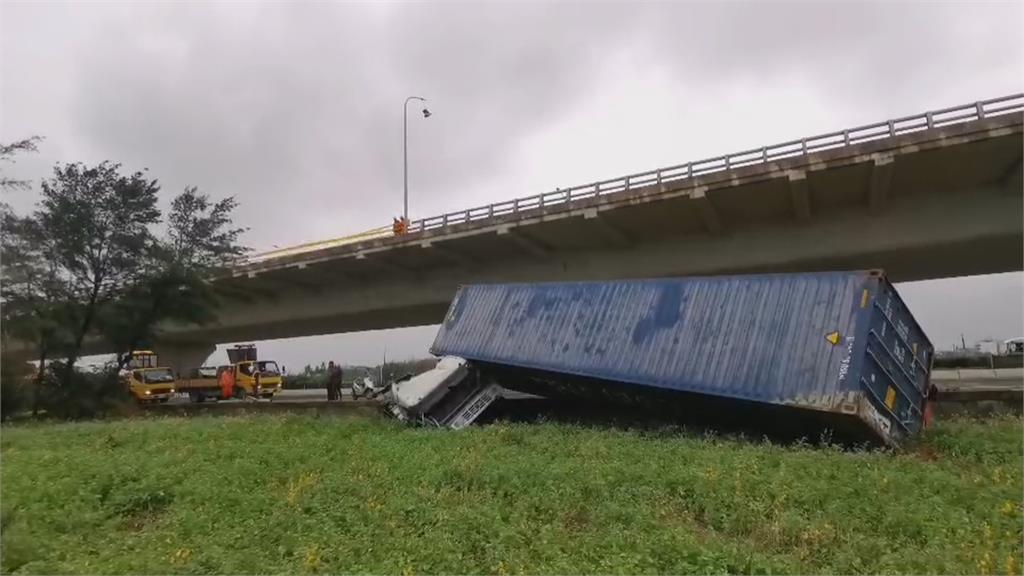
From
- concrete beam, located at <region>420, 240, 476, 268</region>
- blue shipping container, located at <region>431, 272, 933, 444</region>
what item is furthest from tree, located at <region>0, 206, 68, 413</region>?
blue shipping container, located at <region>431, 272, 933, 444</region>

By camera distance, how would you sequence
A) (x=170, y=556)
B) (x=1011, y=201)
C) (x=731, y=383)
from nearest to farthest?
(x=170, y=556) < (x=731, y=383) < (x=1011, y=201)

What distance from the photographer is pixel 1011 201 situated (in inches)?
607

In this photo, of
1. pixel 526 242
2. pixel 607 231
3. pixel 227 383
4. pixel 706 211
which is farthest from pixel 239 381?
pixel 706 211

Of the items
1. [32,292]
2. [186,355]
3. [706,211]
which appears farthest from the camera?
A: [186,355]

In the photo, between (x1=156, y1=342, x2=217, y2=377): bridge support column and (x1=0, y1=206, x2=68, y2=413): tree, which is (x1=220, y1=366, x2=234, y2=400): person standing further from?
(x1=0, y1=206, x2=68, y2=413): tree

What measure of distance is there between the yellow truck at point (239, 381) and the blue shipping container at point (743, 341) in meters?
18.7

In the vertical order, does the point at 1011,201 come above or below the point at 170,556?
above

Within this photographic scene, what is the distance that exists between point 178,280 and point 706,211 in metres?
17.2

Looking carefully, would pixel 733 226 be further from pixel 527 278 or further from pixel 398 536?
pixel 398 536

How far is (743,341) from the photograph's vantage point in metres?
11.4

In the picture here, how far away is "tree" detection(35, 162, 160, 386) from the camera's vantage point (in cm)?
2091

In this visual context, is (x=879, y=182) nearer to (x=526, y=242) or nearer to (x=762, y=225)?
(x=762, y=225)

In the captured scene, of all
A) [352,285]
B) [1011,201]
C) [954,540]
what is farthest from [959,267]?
[352,285]

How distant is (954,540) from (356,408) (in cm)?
1499
